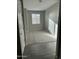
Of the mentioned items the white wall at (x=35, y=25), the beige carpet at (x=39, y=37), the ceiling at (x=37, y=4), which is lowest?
the beige carpet at (x=39, y=37)

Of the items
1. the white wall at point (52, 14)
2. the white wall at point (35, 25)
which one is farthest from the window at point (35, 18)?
the white wall at point (52, 14)

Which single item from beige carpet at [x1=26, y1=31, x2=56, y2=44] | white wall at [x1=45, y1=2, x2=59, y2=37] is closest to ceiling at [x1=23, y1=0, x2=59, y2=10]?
white wall at [x1=45, y1=2, x2=59, y2=37]

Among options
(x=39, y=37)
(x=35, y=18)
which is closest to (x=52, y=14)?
(x=35, y=18)

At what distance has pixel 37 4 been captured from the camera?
1.43 metres

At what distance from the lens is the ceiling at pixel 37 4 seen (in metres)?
1.38

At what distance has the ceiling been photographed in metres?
1.38

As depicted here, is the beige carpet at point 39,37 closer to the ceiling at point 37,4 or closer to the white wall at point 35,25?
the white wall at point 35,25

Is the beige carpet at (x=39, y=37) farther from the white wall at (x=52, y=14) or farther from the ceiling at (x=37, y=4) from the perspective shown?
the ceiling at (x=37, y=4)

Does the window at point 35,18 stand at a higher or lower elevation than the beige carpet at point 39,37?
higher
